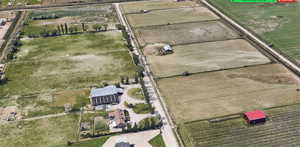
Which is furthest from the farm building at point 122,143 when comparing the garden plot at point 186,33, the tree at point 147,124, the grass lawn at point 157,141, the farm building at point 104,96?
the garden plot at point 186,33

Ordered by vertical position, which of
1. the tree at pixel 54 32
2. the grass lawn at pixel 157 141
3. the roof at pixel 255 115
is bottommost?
the grass lawn at pixel 157 141

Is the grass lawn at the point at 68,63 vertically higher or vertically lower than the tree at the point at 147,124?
higher

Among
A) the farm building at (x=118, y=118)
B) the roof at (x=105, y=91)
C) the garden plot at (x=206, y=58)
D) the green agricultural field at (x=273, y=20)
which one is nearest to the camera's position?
the farm building at (x=118, y=118)

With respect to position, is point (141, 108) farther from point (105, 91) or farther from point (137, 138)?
point (105, 91)

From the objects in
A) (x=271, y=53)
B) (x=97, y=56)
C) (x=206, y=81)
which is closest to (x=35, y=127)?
(x=97, y=56)

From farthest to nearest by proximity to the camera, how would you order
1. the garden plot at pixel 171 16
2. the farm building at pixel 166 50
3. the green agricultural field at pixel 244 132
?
the garden plot at pixel 171 16, the farm building at pixel 166 50, the green agricultural field at pixel 244 132

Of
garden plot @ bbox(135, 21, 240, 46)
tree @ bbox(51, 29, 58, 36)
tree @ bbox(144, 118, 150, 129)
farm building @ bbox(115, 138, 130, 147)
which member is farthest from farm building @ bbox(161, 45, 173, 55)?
tree @ bbox(51, 29, 58, 36)

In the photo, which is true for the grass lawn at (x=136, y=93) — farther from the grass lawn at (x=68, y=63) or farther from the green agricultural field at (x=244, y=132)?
the green agricultural field at (x=244, y=132)

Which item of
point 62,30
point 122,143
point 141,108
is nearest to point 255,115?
point 141,108
